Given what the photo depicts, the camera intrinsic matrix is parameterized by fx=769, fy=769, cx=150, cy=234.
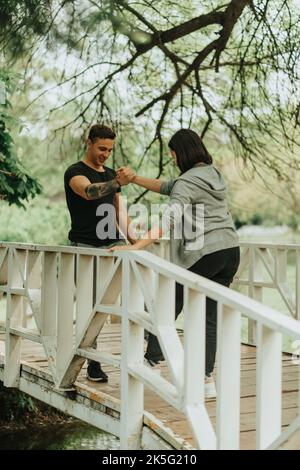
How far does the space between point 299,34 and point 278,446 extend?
410cm

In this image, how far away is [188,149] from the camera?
3.83 m

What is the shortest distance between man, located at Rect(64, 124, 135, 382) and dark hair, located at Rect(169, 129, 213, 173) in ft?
1.57

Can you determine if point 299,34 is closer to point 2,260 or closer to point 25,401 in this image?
point 2,260

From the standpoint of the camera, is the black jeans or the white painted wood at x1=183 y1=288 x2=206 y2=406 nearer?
the white painted wood at x1=183 y1=288 x2=206 y2=406

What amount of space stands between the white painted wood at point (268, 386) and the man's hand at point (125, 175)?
1.92 metres

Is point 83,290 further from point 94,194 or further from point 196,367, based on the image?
point 196,367

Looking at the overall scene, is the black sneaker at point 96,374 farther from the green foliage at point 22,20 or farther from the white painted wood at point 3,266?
the green foliage at point 22,20

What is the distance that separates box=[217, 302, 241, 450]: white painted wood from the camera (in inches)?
104

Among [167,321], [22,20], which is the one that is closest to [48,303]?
[167,321]

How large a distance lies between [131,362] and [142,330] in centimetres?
15

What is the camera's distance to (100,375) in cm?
440

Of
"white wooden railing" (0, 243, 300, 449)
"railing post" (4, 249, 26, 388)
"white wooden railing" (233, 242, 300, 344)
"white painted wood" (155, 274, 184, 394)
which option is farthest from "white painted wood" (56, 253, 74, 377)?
"white wooden railing" (233, 242, 300, 344)

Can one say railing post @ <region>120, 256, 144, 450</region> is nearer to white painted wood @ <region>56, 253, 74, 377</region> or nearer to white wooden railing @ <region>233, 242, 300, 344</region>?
white painted wood @ <region>56, 253, 74, 377</region>

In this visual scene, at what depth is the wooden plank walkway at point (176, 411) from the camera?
347 centimetres
